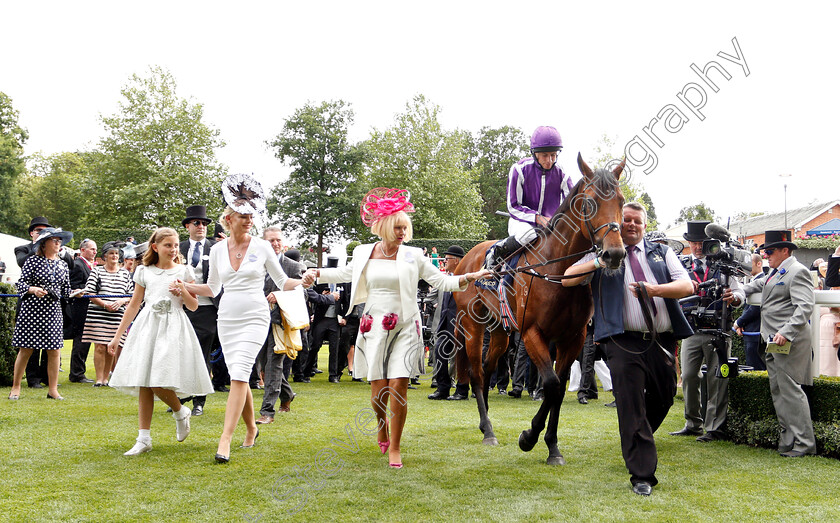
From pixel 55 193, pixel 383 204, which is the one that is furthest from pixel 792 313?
pixel 55 193

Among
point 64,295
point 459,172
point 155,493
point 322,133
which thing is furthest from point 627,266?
point 322,133

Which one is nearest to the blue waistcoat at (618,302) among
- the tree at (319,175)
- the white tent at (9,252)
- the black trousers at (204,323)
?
the black trousers at (204,323)

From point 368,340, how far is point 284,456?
1.24 meters

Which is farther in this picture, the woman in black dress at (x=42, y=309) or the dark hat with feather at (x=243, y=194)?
the woman in black dress at (x=42, y=309)

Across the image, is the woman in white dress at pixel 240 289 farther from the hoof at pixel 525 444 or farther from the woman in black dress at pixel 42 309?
the woman in black dress at pixel 42 309

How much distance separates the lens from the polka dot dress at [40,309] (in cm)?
847

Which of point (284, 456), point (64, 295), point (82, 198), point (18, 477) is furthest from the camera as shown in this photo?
point (82, 198)

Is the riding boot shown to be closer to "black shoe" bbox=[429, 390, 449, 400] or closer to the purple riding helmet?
the purple riding helmet

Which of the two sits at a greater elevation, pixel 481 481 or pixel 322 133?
pixel 322 133

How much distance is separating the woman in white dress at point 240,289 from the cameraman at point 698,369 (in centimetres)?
409

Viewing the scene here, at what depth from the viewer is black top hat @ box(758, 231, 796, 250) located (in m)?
6.47

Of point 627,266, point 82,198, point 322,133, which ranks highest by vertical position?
point 322,133

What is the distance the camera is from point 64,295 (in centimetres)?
943

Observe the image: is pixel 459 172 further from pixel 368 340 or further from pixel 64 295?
pixel 368 340
